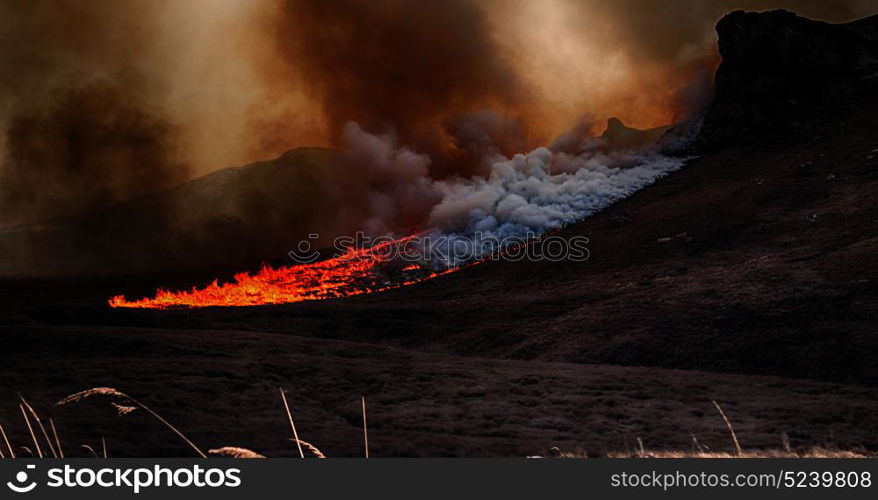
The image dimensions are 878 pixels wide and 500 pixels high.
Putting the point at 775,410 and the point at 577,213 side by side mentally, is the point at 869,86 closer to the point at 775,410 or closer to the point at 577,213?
the point at 577,213

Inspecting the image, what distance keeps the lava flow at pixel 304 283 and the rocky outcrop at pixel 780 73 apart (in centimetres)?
5786

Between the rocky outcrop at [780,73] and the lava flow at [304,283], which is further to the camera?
the rocky outcrop at [780,73]

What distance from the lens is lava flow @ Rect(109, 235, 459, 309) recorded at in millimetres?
74000

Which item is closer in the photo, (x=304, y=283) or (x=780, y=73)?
(x=304, y=283)

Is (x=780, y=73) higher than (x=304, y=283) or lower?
higher

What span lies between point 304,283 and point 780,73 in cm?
8814

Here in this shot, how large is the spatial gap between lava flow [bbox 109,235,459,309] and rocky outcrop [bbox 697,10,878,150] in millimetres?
57864

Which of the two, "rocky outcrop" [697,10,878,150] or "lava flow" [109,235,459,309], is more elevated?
"rocky outcrop" [697,10,878,150]

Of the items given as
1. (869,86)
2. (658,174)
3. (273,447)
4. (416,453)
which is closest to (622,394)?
Answer: (416,453)

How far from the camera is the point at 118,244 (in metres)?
114

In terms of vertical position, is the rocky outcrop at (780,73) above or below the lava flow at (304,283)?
above

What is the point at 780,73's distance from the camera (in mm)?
111125

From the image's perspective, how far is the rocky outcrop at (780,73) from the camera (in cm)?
10412

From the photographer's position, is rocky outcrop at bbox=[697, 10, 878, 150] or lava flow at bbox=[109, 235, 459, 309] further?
rocky outcrop at bbox=[697, 10, 878, 150]
